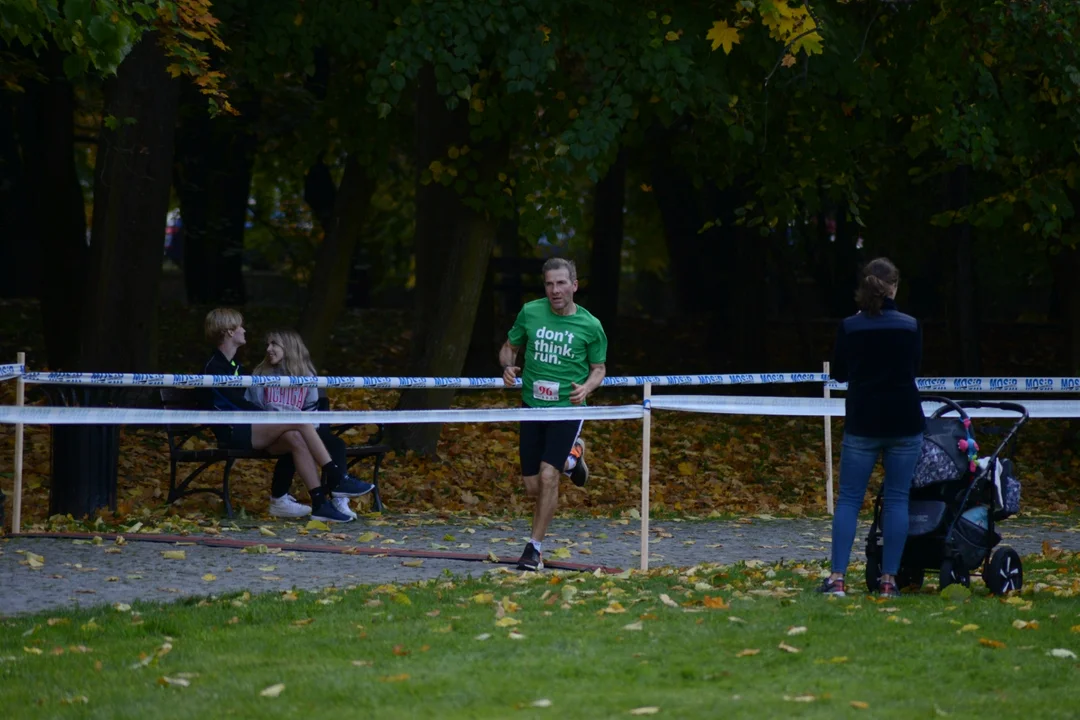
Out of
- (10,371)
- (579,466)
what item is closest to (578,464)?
(579,466)

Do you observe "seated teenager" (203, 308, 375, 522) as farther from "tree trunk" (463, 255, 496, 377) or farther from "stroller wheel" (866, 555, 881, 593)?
"tree trunk" (463, 255, 496, 377)

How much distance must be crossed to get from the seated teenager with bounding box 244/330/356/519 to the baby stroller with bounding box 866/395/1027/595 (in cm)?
474

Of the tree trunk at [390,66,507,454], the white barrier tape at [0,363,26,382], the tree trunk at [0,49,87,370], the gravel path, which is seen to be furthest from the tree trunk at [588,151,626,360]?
the white barrier tape at [0,363,26,382]

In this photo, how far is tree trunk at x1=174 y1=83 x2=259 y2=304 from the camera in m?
21.4

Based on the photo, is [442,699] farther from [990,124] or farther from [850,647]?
[990,124]

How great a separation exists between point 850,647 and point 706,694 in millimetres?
1105

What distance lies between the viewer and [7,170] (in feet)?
79.7

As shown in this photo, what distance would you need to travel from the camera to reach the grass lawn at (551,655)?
18.2 ft

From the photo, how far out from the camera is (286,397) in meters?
11.8

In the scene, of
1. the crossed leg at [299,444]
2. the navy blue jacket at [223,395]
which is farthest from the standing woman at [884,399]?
the navy blue jacket at [223,395]

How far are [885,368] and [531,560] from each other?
2.41 metres

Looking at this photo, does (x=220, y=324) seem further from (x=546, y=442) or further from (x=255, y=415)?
(x=546, y=442)

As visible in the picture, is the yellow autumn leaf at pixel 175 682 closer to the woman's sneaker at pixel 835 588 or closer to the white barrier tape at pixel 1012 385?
the woman's sneaker at pixel 835 588

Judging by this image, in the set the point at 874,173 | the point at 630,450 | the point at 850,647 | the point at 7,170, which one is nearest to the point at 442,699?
the point at 850,647
